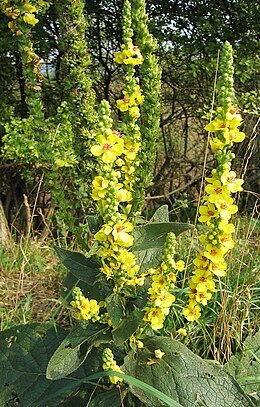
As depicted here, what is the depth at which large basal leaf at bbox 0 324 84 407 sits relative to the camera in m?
1.89

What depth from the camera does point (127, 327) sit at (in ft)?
5.07

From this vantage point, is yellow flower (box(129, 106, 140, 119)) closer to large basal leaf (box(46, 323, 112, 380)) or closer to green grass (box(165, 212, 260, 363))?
large basal leaf (box(46, 323, 112, 380))

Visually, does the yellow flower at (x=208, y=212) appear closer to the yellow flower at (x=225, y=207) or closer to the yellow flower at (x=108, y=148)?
the yellow flower at (x=225, y=207)

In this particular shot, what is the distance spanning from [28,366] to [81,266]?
2.07ft

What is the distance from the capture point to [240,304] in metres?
2.52

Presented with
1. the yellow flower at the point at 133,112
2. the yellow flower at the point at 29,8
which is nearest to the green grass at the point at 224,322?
the yellow flower at the point at 133,112

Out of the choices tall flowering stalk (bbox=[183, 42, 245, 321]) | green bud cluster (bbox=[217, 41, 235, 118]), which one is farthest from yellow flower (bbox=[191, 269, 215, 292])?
green bud cluster (bbox=[217, 41, 235, 118])

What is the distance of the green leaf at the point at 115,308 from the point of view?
1533 mm

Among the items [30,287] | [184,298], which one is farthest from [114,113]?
[184,298]

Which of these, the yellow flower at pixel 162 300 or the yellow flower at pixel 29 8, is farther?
the yellow flower at pixel 29 8

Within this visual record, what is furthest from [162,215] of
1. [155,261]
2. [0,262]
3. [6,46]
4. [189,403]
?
[6,46]

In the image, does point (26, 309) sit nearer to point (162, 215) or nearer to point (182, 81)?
point (162, 215)

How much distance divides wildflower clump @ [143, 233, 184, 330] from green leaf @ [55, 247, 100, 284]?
0.66 feet

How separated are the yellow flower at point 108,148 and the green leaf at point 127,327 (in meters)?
0.56
